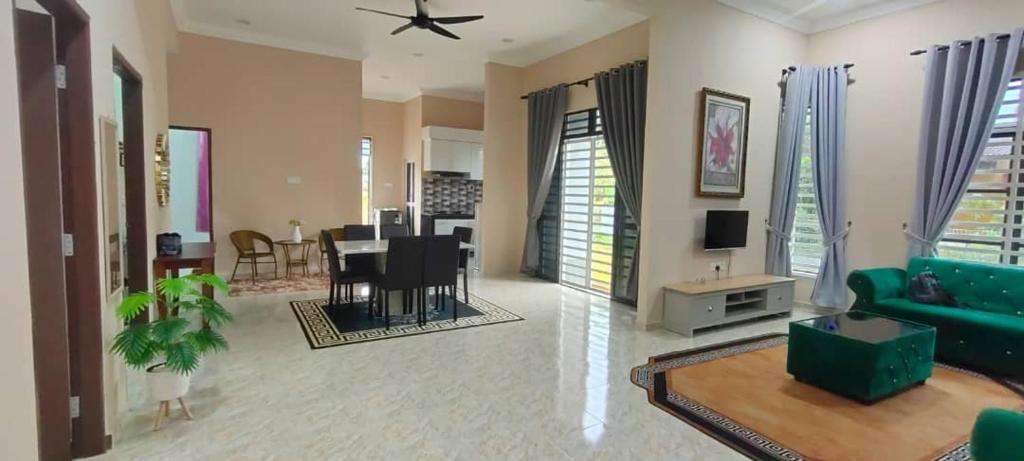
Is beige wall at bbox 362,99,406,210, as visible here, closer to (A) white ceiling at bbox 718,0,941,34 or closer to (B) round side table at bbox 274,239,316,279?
(B) round side table at bbox 274,239,316,279

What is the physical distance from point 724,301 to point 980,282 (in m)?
2.00

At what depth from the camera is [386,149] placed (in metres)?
10.4

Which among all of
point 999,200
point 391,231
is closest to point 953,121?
point 999,200

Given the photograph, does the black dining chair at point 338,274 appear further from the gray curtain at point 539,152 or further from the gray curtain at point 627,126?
the gray curtain at point 627,126

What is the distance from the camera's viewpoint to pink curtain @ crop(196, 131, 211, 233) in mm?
6543

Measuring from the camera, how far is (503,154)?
7328mm

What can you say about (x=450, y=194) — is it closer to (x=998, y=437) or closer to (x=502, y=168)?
(x=502, y=168)

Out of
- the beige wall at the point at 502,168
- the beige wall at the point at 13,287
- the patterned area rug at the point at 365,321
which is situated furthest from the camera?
the beige wall at the point at 502,168

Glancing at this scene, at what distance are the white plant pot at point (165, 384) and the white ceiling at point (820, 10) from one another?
5532mm

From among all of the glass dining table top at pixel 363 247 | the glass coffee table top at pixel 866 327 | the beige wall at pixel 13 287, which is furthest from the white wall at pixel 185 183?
the glass coffee table top at pixel 866 327

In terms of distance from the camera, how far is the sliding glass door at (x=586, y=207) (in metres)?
6.14

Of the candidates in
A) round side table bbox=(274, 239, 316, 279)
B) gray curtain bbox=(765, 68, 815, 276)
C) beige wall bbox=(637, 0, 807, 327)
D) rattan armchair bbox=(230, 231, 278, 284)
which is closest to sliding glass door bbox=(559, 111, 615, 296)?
beige wall bbox=(637, 0, 807, 327)

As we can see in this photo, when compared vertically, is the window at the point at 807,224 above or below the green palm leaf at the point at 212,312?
above

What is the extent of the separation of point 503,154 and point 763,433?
17.6 ft
